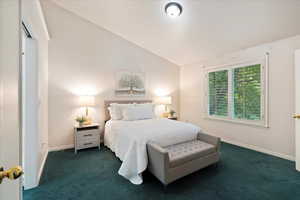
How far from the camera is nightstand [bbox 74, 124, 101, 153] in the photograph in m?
3.19

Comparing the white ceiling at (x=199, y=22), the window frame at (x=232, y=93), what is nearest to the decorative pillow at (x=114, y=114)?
the white ceiling at (x=199, y=22)

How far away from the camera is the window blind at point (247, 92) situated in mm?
3236

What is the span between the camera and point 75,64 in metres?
3.50

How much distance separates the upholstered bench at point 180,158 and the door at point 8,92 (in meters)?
1.45

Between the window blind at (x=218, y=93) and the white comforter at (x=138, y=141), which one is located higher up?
the window blind at (x=218, y=93)

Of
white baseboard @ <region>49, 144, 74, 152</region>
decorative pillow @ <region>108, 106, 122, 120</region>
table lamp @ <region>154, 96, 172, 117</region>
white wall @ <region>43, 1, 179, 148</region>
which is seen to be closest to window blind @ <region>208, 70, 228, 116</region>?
table lamp @ <region>154, 96, 172, 117</region>

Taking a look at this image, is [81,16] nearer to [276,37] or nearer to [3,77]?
[3,77]

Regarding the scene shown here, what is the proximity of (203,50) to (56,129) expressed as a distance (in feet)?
13.6

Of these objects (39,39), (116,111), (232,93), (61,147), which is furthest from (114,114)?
(232,93)

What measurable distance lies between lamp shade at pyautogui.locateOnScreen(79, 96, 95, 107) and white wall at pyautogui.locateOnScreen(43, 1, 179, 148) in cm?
29

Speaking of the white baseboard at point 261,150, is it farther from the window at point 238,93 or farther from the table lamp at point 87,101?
the table lamp at point 87,101

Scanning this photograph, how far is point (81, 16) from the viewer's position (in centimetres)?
353

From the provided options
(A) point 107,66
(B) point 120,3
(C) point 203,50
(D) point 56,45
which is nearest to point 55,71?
(D) point 56,45

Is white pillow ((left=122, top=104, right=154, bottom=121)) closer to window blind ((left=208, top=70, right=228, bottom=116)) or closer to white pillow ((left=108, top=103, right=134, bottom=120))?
white pillow ((left=108, top=103, right=134, bottom=120))
